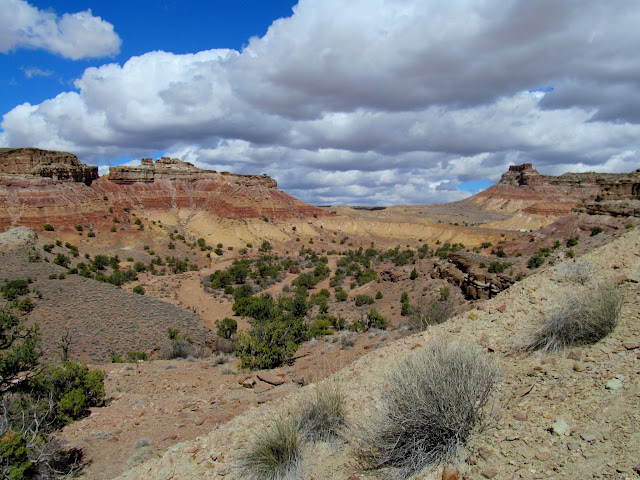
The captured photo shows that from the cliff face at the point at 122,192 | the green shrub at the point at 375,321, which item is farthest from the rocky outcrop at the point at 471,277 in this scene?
the cliff face at the point at 122,192

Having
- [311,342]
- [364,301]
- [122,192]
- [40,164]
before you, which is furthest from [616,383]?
[122,192]

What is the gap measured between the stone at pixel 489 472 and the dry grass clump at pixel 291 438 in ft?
8.66

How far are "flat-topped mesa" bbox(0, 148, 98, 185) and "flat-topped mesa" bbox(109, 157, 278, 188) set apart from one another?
28.5ft

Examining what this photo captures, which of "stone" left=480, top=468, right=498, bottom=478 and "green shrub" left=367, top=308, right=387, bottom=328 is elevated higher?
"stone" left=480, top=468, right=498, bottom=478

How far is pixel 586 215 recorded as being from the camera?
3834 cm

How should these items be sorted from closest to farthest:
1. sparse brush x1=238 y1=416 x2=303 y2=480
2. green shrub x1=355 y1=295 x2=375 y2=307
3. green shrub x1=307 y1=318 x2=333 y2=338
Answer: sparse brush x1=238 y1=416 x2=303 y2=480 < green shrub x1=307 y1=318 x2=333 y2=338 < green shrub x1=355 y1=295 x2=375 y2=307

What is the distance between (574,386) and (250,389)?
375 inches

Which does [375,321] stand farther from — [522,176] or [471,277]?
[522,176]

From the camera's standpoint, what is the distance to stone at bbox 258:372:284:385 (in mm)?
12171

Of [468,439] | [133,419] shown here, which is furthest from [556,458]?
[133,419]

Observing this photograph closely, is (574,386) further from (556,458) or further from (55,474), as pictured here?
(55,474)

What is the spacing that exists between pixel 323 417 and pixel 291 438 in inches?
33.6

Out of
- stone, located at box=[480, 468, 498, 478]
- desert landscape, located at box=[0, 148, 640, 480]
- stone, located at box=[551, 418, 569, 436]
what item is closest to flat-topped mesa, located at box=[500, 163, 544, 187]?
desert landscape, located at box=[0, 148, 640, 480]

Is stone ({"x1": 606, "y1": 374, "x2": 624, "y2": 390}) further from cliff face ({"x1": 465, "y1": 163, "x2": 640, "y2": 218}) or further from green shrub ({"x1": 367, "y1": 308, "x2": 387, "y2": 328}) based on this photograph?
cliff face ({"x1": 465, "y1": 163, "x2": 640, "y2": 218})
